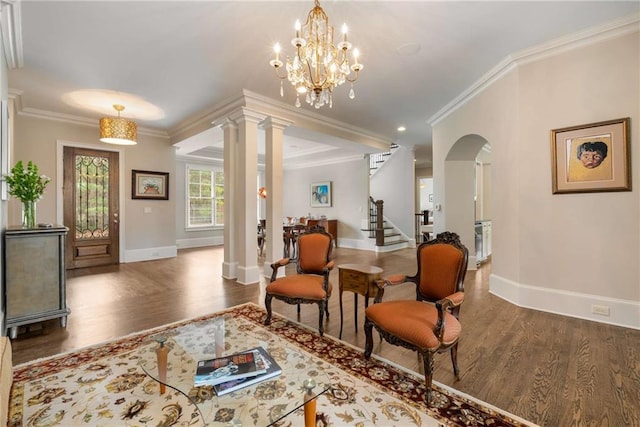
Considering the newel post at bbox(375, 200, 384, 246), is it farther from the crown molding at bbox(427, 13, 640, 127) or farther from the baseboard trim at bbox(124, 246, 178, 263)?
the baseboard trim at bbox(124, 246, 178, 263)

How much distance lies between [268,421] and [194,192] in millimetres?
8795

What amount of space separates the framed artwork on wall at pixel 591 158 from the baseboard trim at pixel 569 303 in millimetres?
1134

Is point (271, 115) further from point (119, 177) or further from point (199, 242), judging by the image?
point (199, 242)

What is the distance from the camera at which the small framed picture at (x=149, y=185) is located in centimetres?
628

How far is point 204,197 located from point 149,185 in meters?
2.74

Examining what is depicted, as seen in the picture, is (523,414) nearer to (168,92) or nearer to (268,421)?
(268,421)

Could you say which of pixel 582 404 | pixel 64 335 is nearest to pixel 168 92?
pixel 64 335

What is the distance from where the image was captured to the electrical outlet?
2.92 metres

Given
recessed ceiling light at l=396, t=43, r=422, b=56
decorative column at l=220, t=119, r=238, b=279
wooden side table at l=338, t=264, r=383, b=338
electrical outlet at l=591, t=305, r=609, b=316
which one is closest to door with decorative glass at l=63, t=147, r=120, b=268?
decorative column at l=220, t=119, r=238, b=279

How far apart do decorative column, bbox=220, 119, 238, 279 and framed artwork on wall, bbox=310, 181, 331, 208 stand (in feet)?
15.4

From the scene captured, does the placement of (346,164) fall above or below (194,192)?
above

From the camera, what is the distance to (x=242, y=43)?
2959 mm

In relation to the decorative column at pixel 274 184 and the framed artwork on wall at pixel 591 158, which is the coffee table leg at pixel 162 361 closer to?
the decorative column at pixel 274 184

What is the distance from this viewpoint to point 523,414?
164 cm
